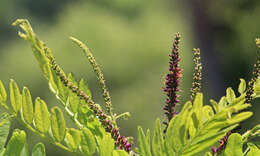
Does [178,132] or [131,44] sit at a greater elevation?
[131,44]

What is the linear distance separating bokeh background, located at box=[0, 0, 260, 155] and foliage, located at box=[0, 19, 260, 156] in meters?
3.96

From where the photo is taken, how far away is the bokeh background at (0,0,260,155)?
176 inches

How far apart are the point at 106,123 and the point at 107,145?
2cm

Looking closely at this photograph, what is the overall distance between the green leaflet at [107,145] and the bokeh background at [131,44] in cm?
401

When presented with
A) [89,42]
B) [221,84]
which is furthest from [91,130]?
[89,42]

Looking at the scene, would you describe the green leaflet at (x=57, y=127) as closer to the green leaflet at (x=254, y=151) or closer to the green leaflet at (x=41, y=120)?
the green leaflet at (x=41, y=120)

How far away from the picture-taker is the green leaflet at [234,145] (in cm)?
35

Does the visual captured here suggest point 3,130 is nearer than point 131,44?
Yes

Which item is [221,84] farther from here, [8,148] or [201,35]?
[8,148]

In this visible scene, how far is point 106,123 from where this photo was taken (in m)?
0.37

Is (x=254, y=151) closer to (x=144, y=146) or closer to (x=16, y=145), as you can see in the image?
(x=144, y=146)

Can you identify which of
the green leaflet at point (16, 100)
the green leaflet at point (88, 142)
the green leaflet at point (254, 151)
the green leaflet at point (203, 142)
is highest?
the green leaflet at point (16, 100)

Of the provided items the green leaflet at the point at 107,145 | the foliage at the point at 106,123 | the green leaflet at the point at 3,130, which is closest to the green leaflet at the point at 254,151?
the foliage at the point at 106,123

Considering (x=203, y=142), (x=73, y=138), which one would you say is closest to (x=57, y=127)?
(x=73, y=138)
